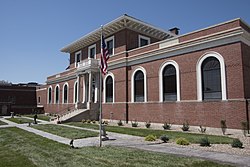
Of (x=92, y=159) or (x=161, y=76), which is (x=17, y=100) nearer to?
(x=161, y=76)

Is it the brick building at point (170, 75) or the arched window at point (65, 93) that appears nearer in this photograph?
the brick building at point (170, 75)

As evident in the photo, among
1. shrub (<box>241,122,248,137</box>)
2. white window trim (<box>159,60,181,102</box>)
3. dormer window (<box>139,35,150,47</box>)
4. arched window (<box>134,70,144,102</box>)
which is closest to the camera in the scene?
shrub (<box>241,122,248,137</box>)

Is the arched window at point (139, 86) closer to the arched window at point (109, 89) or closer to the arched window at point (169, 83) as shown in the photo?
the arched window at point (169, 83)

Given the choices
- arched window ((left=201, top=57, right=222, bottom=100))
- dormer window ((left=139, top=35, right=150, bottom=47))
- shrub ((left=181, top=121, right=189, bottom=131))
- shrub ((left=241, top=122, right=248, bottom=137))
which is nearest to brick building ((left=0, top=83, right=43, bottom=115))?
dormer window ((left=139, top=35, right=150, bottom=47))

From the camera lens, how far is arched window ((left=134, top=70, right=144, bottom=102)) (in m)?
23.3

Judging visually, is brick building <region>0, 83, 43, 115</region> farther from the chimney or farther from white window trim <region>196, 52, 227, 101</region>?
white window trim <region>196, 52, 227, 101</region>

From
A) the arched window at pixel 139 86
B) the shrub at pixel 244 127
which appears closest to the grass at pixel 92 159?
the shrub at pixel 244 127

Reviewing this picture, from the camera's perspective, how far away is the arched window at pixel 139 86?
23.3 m

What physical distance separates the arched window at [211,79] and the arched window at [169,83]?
111 inches

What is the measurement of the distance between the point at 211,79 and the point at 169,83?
410 centimetres

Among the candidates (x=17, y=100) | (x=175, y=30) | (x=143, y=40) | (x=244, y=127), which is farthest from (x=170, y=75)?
(x=17, y=100)

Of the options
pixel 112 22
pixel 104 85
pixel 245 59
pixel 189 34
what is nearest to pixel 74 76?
pixel 104 85

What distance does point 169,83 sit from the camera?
20.4 meters

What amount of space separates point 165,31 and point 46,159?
25006 mm
